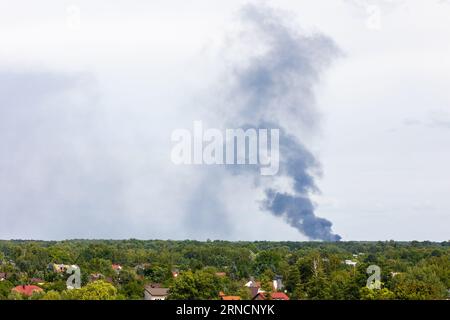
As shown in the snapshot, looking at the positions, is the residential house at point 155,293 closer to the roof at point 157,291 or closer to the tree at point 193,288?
the roof at point 157,291

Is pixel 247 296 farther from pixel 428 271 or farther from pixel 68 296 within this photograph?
pixel 428 271

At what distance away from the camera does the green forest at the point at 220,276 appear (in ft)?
176

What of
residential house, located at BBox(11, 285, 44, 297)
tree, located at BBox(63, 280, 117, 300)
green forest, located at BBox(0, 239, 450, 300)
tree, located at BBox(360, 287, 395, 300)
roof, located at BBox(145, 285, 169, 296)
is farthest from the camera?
roof, located at BBox(145, 285, 169, 296)

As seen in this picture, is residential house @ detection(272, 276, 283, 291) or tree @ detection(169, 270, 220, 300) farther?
residential house @ detection(272, 276, 283, 291)

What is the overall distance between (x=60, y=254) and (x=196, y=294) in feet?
203

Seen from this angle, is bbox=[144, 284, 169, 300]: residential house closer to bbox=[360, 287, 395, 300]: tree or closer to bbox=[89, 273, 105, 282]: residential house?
bbox=[89, 273, 105, 282]: residential house

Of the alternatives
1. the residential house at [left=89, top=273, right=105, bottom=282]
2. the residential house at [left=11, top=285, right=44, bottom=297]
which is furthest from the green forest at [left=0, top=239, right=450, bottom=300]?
the residential house at [left=89, top=273, right=105, bottom=282]

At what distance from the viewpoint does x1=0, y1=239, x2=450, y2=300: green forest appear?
5372cm

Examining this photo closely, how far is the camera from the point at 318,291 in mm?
60125

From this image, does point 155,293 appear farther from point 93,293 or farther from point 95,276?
point 95,276

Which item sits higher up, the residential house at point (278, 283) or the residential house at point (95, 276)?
the residential house at point (95, 276)

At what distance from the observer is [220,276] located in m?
78.7

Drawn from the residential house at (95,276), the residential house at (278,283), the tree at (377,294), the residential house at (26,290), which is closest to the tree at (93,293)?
the residential house at (26,290)
